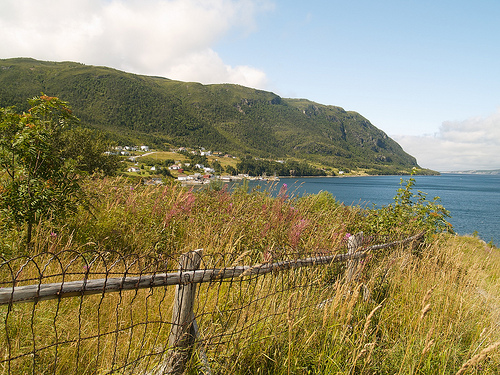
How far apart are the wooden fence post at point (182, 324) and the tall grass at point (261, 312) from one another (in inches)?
5.4

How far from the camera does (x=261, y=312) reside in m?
3.02

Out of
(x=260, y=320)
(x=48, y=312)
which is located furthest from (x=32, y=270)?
(x=260, y=320)

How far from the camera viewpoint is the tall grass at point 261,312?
2430mm

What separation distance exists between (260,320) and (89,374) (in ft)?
5.10

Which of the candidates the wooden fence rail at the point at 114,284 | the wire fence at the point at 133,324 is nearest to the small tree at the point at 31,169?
the wire fence at the point at 133,324

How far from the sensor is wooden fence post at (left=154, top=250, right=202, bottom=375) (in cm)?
220

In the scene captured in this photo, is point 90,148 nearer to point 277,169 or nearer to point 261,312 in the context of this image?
point 261,312

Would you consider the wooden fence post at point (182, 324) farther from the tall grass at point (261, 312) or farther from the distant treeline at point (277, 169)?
the distant treeline at point (277, 169)

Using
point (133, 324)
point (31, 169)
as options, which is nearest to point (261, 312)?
point (133, 324)

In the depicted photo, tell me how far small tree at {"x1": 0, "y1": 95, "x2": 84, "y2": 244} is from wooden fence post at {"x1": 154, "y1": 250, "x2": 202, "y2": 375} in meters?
2.73

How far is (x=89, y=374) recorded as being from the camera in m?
2.30

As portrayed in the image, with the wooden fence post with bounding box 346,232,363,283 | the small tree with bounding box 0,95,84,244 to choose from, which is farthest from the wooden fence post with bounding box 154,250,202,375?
the small tree with bounding box 0,95,84,244

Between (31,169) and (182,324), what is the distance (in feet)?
10.5

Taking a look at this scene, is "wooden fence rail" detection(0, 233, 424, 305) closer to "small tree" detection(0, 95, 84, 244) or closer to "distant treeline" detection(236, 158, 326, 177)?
"small tree" detection(0, 95, 84, 244)
